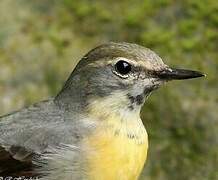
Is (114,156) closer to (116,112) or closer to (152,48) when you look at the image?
(116,112)

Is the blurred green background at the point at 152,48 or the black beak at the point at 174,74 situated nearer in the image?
the black beak at the point at 174,74

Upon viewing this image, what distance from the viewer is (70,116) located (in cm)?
588

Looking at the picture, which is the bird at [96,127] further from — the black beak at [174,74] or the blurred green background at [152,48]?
the blurred green background at [152,48]

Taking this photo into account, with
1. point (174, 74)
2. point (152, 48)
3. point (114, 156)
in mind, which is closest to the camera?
point (114, 156)

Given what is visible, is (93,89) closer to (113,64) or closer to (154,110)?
(113,64)

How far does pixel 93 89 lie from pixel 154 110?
2.15m

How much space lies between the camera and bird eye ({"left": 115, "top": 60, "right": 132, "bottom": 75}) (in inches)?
225

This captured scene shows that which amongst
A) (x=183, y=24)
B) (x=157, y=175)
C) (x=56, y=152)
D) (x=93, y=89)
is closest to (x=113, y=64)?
(x=93, y=89)

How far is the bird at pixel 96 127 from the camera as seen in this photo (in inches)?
225

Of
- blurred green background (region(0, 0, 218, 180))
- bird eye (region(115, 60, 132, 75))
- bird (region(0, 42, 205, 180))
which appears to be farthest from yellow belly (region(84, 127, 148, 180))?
blurred green background (region(0, 0, 218, 180))

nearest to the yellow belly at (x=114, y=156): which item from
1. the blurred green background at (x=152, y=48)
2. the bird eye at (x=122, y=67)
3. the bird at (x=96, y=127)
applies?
the bird at (x=96, y=127)

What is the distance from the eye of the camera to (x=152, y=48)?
8141 millimetres

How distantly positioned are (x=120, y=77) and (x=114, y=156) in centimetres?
52

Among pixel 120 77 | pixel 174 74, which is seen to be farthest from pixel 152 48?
pixel 120 77
